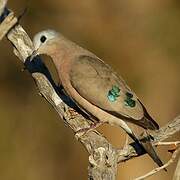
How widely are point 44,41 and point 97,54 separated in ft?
14.8

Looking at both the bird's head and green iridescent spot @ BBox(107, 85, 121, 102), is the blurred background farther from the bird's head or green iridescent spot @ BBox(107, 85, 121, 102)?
green iridescent spot @ BBox(107, 85, 121, 102)

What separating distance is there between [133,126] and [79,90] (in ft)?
1.61

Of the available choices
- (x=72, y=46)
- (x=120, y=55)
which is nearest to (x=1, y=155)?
(x=120, y=55)

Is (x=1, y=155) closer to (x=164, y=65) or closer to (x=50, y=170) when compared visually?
(x=50, y=170)

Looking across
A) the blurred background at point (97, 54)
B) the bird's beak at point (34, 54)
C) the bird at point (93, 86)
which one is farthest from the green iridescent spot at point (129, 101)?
the blurred background at point (97, 54)

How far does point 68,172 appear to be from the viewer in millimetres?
10062

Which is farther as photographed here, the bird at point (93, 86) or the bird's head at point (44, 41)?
the bird's head at point (44, 41)

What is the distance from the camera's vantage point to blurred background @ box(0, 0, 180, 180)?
10.1 metres

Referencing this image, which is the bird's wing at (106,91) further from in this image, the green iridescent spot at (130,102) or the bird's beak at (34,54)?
the bird's beak at (34,54)

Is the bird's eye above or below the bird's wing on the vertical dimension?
above

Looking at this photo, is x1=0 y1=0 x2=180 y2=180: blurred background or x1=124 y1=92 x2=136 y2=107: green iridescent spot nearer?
x1=124 y1=92 x2=136 y2=107: green iridescent spot

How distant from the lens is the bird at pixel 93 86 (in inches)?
215

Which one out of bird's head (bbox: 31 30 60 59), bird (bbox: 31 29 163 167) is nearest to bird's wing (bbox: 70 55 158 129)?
bird (bbox: 31 29 163 167)

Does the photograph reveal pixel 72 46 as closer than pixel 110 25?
Yes
